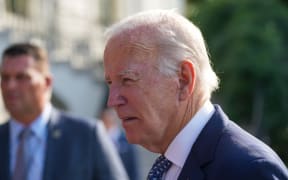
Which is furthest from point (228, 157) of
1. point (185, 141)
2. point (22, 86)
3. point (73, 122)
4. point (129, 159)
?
point (129, 159)

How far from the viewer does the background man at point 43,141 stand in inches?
215

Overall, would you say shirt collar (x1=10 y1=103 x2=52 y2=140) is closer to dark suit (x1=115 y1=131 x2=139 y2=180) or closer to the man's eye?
the man's eye

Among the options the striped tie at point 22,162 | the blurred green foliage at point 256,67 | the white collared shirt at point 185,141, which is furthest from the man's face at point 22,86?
the blurred green foliage at point 256,67

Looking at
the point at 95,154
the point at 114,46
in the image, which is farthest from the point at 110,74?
the point at 95,154

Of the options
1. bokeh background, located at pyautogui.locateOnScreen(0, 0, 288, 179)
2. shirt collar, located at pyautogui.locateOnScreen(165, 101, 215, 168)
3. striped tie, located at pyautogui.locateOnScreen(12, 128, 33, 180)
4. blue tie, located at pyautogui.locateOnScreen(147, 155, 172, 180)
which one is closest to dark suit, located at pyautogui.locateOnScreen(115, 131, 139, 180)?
striped tie, located at pyautogui.locateOnScreen(12, 128, 33, 180)

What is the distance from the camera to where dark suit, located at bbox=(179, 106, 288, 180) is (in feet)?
9.46

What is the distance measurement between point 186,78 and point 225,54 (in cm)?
1507

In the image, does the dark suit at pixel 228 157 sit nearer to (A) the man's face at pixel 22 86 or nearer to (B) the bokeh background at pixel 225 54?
(A) the man's face at pixel 22 86

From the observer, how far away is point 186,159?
311 centimetres

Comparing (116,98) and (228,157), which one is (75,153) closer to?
(116,98)

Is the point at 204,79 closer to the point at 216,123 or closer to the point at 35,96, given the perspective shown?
the point at 216,123

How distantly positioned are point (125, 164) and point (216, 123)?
5728 millimetres

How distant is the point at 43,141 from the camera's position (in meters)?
5.57

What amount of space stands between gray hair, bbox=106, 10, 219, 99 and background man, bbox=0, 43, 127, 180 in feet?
7.77
